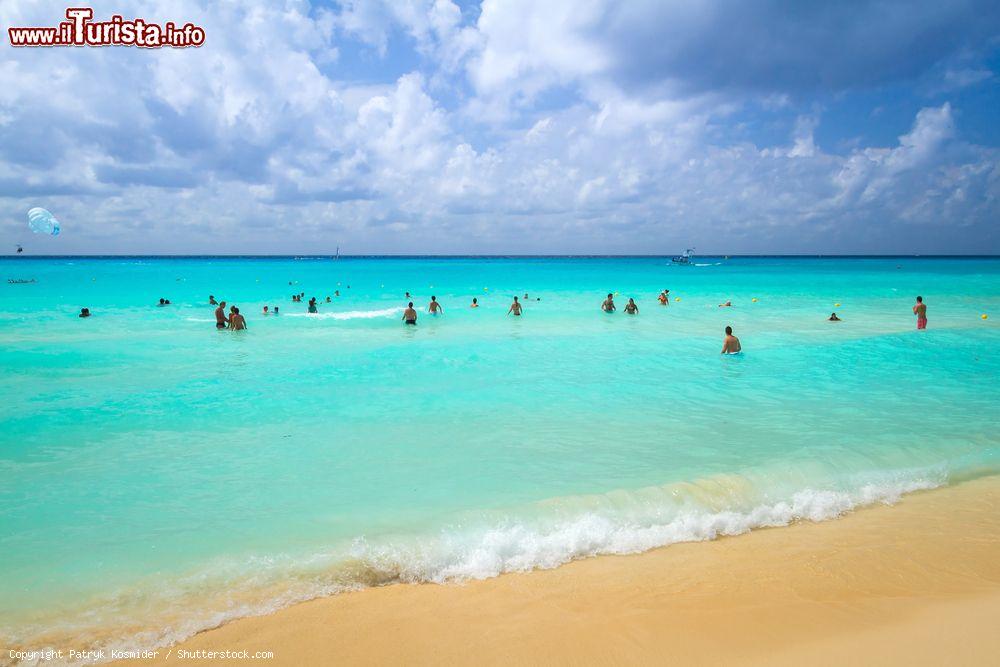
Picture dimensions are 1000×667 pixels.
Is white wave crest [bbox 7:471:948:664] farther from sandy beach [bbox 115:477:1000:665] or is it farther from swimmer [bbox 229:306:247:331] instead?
swimmer [bbox 229:306:247:331]

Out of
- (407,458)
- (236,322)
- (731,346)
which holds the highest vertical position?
(236,322)

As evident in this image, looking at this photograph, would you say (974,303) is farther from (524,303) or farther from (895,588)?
(895,588)

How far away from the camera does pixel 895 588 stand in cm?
545

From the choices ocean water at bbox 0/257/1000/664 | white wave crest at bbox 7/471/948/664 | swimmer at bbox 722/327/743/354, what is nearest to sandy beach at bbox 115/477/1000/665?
white wave crest at bbox 7/471/948/664

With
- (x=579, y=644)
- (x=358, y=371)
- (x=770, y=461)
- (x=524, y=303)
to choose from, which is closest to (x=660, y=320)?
(x=524, y=303)

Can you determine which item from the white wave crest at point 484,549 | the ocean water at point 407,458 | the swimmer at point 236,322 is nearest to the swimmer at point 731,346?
the ocean water at point 407,458

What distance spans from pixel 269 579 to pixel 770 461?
7146 mm

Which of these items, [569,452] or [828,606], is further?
[569,452]

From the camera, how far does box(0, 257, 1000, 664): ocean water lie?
19.3 feet

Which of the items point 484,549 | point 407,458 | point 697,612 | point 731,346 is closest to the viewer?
point 697,612

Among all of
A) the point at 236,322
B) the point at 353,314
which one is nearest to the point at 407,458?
the point at 236,322

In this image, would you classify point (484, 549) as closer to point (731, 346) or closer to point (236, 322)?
point (731, 346)

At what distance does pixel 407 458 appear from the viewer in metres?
9.09

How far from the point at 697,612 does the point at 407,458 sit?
5.17 metres
